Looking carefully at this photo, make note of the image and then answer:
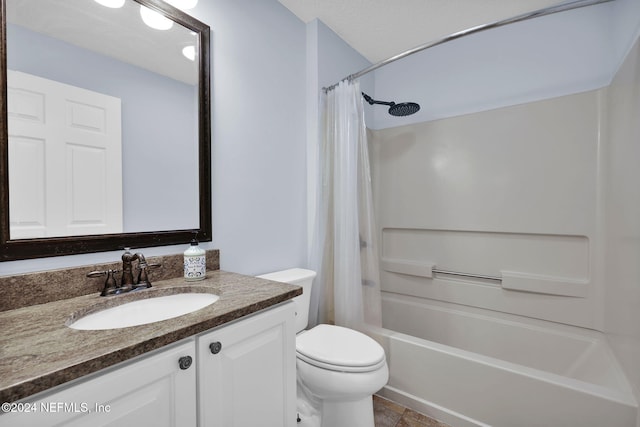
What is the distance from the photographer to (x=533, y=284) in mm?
1900

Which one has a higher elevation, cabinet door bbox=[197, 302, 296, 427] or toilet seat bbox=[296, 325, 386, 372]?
cabinet door bbox=[197, 302, 296, 427]

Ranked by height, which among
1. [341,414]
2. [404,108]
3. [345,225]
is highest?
[404,108]

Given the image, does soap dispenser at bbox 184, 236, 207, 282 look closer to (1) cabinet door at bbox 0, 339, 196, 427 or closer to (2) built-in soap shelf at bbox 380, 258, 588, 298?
(1) cabinet door at bbox 0, 339, 196, 427

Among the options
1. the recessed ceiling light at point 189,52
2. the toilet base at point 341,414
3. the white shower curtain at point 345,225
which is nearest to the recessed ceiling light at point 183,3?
the recessed ceiling light at point 189,52

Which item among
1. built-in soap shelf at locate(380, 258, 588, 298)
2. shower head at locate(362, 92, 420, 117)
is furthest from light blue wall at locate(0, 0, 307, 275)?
built-in soap shelf at locate(380, 258, 588, 298)

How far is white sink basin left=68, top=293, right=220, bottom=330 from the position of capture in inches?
34.1

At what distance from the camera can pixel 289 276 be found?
159 cm

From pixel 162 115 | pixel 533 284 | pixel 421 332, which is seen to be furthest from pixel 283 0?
pixel 421 332

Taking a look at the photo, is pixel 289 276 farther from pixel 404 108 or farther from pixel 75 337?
pixel 404 108

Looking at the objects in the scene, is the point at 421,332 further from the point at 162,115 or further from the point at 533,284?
the point at 162,115

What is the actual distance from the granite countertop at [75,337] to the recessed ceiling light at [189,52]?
1033mm

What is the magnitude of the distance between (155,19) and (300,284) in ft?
4.62

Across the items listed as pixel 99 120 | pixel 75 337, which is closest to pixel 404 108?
pixel 99 120

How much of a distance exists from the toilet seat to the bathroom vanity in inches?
10.0
